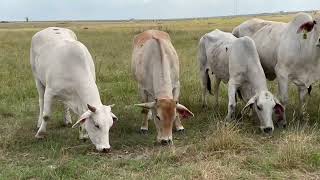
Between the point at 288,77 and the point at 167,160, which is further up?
the point at 288,77

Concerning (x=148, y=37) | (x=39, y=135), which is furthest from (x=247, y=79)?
(x=39, y=135)

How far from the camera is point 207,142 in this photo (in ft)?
25.6

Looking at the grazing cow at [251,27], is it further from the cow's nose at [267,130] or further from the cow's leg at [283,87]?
the cow's nose at [267,130]

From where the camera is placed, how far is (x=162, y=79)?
8961 millimetres

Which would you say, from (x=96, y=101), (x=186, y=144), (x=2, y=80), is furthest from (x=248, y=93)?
(x=2, y=80)

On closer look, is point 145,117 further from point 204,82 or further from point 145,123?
point 204,82

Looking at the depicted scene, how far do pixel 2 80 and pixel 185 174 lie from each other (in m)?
9.78

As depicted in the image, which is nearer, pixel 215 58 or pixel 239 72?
pixel 239 72

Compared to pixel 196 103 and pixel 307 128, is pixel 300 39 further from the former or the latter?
pixel 196 103

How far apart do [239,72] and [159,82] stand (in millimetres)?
1786

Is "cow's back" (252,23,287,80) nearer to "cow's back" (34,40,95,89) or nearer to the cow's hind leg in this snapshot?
the cow's hind leg

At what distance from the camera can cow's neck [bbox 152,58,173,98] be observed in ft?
28.8

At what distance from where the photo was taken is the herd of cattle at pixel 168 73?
8336mm

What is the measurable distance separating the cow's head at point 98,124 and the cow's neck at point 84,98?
0.37 m
